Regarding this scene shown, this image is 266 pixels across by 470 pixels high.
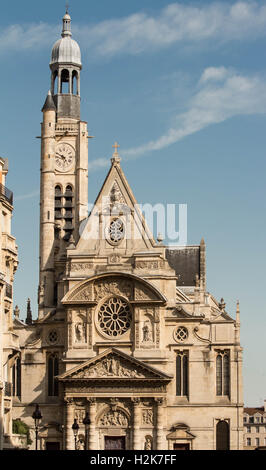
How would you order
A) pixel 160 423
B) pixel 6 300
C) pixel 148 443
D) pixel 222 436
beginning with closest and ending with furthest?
pixel 6 300, pixel 160 423, pixel 148 443, pixel 222 436

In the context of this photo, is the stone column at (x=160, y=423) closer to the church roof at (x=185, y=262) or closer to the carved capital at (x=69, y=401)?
the carved capital at (x=69, y=401)

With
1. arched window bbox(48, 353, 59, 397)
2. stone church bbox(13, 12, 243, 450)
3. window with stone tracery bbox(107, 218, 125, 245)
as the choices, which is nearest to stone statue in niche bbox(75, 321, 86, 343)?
stone church bbox(13, 12, 243, 450)

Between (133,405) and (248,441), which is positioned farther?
(248,441)

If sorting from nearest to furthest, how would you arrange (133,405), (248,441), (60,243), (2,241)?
(2,241), (133,405), (60,243), (248,441)

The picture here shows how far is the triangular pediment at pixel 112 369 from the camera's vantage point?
60156 millimetres

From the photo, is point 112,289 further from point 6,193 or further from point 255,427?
point 255,427

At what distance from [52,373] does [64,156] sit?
1431 centimetres

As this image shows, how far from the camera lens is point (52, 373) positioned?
6359cm

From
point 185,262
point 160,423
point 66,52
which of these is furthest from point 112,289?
point 66,52

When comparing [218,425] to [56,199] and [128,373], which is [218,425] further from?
[56,199]

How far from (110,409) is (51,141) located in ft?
59.1
